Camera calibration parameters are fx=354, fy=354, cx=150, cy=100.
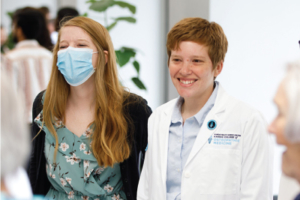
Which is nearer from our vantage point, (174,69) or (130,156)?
(174,69)

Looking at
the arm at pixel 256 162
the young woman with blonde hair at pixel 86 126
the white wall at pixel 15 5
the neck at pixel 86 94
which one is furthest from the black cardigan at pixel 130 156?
the white wall at pixel 15 5

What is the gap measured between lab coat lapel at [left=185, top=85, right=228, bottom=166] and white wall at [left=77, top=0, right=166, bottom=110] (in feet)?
7.89

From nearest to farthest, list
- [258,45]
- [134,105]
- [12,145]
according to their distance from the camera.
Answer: [12,145] < [134,105] < [258,45]

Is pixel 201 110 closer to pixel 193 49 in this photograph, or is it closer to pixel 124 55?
pixel 193 49

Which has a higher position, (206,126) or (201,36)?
(201,36)

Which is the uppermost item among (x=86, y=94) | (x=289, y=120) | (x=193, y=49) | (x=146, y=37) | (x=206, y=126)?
(x=146, y=37)

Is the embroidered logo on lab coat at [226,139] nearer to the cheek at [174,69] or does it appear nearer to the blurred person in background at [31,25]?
the cheek at [174,69]

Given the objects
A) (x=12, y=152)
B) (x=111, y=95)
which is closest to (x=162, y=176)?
(x=111, y=95)

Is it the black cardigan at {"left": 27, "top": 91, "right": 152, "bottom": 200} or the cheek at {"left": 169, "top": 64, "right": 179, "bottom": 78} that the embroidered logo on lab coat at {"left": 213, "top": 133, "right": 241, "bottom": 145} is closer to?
the cheek at {"left": 169, "top": 64, "right": 179, "bottom": 78}

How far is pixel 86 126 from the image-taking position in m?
2.07

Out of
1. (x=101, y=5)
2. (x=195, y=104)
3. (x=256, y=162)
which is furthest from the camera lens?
(x=101, y=5)

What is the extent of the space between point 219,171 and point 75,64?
0.99 m

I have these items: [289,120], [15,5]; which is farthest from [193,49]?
[15,5]

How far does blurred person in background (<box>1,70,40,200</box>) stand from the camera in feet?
2.33
